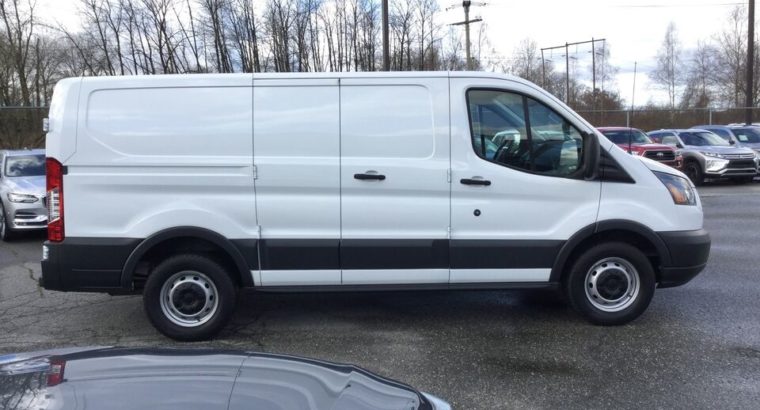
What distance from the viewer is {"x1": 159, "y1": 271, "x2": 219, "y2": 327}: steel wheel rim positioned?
4.93 meters

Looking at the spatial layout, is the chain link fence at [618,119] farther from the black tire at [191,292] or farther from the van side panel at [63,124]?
the black tire at [191,292]

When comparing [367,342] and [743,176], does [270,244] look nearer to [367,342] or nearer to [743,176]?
[367,342]

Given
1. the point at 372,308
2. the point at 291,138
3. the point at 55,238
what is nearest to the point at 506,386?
the point at 372,308

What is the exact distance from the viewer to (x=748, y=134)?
20.4 m

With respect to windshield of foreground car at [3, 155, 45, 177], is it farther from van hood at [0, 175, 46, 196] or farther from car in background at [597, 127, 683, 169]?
car in background at [597, 127, 683, 169]

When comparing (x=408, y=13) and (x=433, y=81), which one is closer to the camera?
(x=433, y=81)

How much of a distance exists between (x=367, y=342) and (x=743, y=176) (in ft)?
54.0

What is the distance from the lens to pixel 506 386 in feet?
13.3

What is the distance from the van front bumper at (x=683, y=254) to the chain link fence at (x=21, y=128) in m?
23.9

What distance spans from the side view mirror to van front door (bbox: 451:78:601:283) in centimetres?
6

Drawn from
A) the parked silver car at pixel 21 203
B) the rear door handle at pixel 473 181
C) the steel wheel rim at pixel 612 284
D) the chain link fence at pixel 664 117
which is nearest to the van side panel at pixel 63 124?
the rear door handle at pixel 473 181

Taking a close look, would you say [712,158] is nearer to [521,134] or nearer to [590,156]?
[590,156]

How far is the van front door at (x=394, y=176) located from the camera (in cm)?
480

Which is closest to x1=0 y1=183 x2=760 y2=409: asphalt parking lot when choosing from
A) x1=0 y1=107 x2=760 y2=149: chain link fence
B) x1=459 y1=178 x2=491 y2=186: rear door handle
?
x1=459 y1=178 x2=491 y2=186: rear door handle
